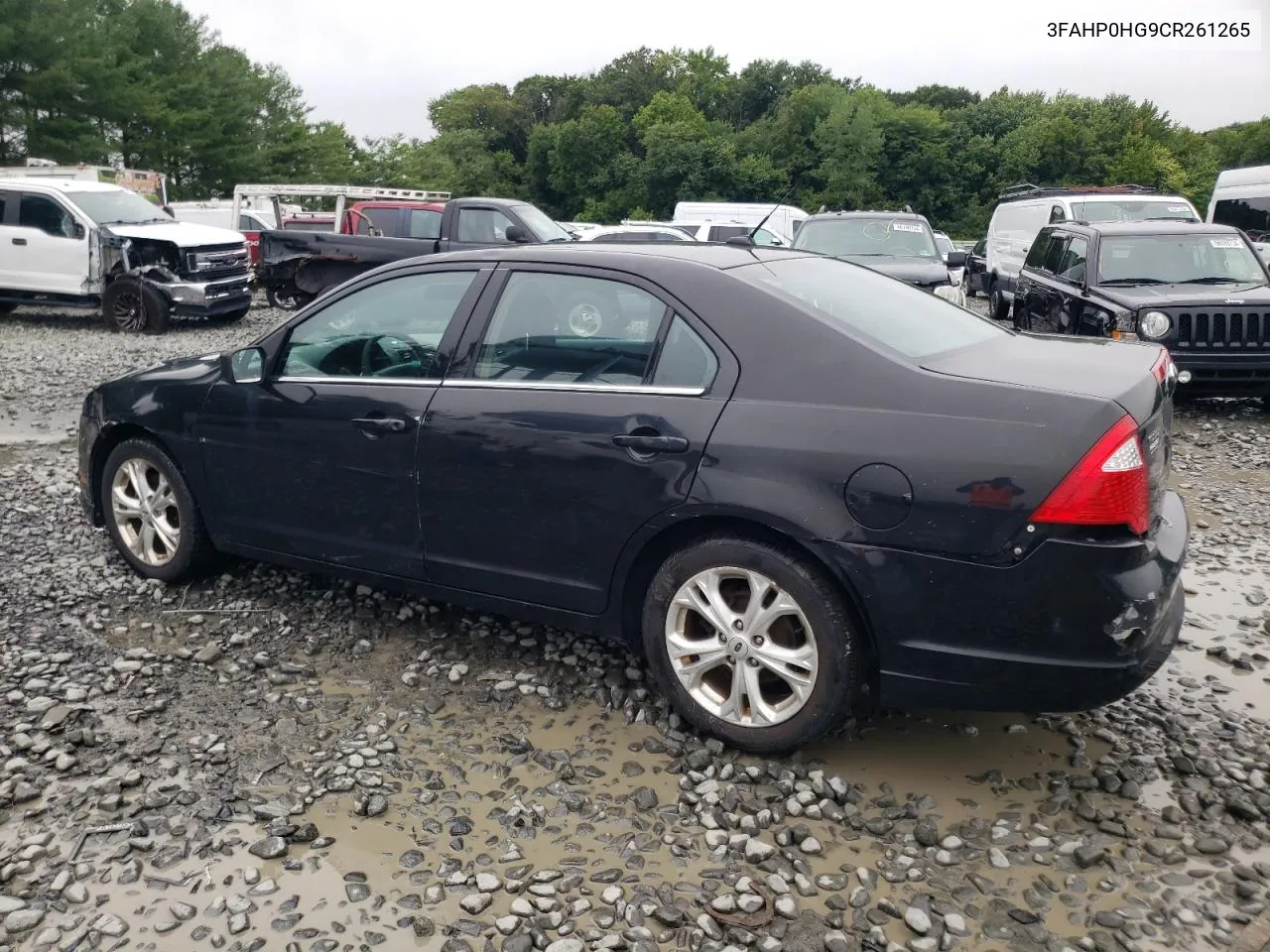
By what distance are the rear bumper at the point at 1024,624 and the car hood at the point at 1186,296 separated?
6308 mm

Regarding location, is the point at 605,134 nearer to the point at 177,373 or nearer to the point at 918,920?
the point at 177,373

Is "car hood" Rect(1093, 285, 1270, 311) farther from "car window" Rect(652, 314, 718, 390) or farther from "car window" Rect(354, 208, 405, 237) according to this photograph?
"car window" Rect(354, 208, 405, 237)

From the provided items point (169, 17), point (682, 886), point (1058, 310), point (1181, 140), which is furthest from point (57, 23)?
point (1181, 140)

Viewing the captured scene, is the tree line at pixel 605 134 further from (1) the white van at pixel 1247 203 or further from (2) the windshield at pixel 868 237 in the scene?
(1) the white van at pixel 1247 203

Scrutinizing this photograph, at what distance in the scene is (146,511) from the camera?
5000mm

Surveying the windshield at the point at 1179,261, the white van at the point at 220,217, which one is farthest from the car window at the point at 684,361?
the white van at the point at 220,217

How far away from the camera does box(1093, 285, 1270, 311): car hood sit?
8.65m

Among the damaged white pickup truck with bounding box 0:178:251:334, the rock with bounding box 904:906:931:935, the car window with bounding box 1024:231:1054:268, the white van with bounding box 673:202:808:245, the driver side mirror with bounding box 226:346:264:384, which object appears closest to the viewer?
the rock with bounding box 904:906:931:935

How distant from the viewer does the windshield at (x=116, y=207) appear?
15312 mm

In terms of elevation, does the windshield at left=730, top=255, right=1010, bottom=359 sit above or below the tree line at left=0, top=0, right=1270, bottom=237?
below

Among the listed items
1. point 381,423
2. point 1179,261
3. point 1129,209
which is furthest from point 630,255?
point 1129,209

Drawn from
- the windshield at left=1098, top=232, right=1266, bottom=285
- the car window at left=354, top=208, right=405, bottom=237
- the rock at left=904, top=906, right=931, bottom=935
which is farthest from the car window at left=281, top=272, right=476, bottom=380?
the car window at left=354, top=208, right=405, bottom=237

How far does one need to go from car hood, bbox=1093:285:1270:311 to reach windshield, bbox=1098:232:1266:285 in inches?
7.8

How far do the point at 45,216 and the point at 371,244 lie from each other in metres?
4.74
